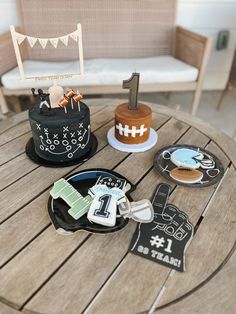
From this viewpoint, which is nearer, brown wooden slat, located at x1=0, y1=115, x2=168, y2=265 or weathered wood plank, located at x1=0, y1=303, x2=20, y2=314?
weathered wood plank, located at x1=0, y1=303, x2=20, y2=314

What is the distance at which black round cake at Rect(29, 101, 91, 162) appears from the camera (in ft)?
2.62

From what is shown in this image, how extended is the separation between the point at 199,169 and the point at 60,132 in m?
0.44

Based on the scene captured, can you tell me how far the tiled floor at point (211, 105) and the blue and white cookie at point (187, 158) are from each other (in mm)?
1243

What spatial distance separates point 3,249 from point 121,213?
29cm

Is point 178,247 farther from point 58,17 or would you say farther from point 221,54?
point 221,54

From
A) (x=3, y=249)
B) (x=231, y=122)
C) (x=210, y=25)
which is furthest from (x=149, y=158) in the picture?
(x=210, y=25)

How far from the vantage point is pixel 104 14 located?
1.99m

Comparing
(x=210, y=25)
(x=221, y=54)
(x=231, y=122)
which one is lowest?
(x=231, y=122)

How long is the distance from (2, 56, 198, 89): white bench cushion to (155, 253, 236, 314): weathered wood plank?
1.47 metres

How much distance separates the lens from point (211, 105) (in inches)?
93.5

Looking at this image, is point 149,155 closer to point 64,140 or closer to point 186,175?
point 186,175

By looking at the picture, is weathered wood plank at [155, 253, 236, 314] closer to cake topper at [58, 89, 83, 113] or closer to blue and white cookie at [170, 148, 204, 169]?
blue and white cookie at [170, 148, 204, 169]

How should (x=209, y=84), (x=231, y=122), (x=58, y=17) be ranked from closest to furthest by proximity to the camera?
(x=58, y=17) → (x=231, y=122) → (x=209, y=84)

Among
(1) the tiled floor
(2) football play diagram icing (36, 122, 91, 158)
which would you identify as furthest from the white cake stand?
(1) the tiled floor
